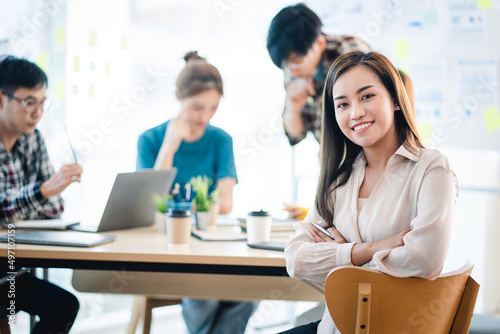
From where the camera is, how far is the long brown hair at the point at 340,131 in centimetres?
142

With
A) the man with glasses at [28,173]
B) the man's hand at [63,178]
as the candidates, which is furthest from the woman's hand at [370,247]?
the man's hand at [63,178]

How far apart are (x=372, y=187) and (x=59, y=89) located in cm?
214

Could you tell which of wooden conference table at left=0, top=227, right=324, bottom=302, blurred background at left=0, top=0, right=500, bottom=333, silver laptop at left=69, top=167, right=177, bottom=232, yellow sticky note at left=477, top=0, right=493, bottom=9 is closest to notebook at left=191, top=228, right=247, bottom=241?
wooden conference table at left=0, top=227, right=324, bottom=302

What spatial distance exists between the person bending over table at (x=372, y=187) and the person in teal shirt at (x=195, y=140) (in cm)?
132

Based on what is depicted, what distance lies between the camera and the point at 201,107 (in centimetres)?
294

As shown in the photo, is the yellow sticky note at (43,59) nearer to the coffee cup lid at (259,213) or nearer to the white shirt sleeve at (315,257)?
the coffee cup lid at (259,213)

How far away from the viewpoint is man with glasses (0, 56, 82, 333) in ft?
5.86

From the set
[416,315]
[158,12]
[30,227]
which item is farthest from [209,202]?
[158,12]

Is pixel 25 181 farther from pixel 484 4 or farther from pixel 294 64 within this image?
pixel 484 4

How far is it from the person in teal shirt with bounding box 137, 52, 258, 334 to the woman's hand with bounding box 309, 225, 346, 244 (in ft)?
4.35

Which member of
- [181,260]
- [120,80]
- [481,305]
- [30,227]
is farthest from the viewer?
[481,305]

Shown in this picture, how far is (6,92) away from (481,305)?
307cm

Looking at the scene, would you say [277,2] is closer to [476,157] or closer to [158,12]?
[158,12]

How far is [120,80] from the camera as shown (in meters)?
3.21
